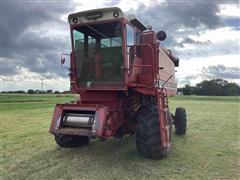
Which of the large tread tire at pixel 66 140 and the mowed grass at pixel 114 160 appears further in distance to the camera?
the large tread tire at pixel 66 140

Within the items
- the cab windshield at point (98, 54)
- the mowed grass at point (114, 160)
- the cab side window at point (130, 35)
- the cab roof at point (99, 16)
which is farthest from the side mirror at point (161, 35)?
the mowed grass at point (114, 160)

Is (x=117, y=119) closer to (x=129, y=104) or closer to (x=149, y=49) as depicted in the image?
(x=129, y=104)

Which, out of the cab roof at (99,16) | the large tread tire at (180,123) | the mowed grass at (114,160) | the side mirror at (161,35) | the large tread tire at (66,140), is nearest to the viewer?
the mowed grass at (114,160)

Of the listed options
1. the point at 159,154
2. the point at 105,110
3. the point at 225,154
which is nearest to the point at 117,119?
the point at 105,110

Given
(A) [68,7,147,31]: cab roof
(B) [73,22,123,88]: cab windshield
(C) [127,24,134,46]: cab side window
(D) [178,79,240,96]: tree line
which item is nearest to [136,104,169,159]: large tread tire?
(B) [73,22,123,88]: cab windshield

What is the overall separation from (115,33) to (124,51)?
0.51 metres

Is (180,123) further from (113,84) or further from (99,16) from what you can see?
(99,16)

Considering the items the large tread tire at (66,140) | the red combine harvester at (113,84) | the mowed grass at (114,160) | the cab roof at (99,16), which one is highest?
the cab roof at (99,16)

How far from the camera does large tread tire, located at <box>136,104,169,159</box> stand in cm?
673

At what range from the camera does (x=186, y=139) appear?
9.71 meters

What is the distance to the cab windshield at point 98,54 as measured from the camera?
7238mm

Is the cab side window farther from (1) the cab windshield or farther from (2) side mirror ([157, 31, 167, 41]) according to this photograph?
(2) side mirror ([157, 31, 167, 41])

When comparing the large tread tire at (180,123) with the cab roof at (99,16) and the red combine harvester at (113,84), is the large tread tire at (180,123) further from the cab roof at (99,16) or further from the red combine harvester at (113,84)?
the cab roof at (99,16)

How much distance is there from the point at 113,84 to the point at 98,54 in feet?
2.72
